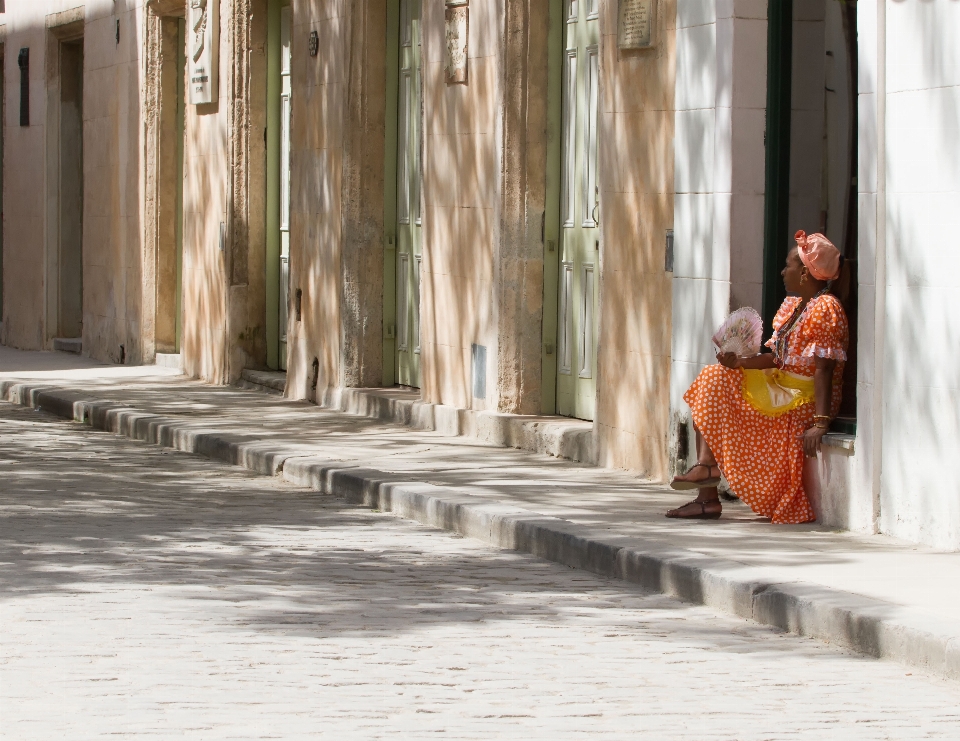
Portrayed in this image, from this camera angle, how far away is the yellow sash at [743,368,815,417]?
8.84 meters

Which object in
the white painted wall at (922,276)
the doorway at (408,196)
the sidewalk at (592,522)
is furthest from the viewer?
the doorway at (408,196)

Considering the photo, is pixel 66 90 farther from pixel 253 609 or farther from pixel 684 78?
pixel 253 609

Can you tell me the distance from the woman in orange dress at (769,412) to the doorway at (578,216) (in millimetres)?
2594

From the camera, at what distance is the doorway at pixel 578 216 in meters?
11.6

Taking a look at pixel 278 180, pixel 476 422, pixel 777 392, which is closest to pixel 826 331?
pixel 777 392

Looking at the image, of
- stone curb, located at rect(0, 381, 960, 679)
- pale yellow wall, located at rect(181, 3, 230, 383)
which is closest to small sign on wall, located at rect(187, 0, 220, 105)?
pale yellow wall, located at rect(181, 3, 230, 383)

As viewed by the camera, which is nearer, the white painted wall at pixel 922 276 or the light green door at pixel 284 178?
the white painted wall at pixel 922 276

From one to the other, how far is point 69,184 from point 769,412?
14.0 m

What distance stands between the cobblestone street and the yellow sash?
1313 millimetres

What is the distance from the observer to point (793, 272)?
8.85 m

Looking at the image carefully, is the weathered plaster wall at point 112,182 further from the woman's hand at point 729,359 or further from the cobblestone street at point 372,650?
the woman's hand at point 729,359

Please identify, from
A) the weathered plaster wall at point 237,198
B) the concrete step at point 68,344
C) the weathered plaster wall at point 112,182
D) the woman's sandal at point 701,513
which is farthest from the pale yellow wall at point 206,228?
the woman's sandal at point 701,513

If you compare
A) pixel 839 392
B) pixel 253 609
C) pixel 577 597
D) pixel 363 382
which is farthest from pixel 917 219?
pixel 363 382

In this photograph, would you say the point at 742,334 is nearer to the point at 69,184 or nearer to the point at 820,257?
the point at 820,257
